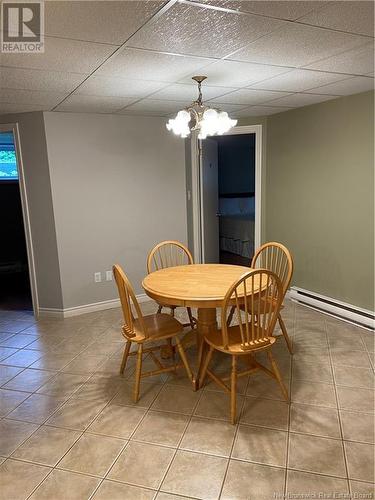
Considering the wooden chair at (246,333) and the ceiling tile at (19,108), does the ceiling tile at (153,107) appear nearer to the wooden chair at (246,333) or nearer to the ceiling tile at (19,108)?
the ceiling tile at (19,108)

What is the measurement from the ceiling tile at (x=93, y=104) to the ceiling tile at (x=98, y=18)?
136 cm

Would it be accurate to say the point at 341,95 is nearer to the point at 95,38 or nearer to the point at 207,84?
the point at 207,84

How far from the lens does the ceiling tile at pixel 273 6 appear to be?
4.70ft

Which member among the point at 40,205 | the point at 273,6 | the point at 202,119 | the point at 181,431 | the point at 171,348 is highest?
the point at 273,6

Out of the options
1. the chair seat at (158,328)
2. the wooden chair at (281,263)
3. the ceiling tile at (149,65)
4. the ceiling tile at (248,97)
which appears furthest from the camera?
the ceiling tile at (248,97)

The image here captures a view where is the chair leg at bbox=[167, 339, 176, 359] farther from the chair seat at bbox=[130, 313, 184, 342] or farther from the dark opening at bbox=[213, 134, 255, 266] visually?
the dark opening at bbox=[213, 134, 255, 266]

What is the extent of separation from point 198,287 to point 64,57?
1.65 m

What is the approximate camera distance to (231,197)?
24.5 ft

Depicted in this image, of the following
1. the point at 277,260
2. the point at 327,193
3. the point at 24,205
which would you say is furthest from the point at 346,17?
the point at 24,205

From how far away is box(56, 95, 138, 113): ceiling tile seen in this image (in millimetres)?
3062

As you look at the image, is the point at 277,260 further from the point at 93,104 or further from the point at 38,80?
the point at 38,80

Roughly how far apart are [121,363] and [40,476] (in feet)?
3.48

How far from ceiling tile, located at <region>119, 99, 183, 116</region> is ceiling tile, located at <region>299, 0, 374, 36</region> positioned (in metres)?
1.85

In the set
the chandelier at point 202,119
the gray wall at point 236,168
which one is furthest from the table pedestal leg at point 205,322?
the gray wall at point 236,168
